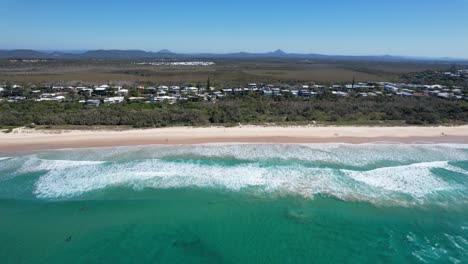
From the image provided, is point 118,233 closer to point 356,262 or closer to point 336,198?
point 356,262

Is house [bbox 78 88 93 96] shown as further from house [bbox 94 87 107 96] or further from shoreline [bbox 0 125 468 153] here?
shoreline [bbox 0 125 468 153]

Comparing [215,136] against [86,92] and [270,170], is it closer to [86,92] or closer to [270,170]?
[270,170]

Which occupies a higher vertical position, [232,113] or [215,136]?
[232,113]

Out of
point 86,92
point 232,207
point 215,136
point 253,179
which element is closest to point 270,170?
point 253,179

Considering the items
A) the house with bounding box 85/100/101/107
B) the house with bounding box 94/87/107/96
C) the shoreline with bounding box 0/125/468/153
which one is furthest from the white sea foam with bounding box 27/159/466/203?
the house with bounding box 94/87/107/96

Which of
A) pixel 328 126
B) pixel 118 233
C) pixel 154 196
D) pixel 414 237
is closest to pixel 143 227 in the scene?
pixel 118 233
